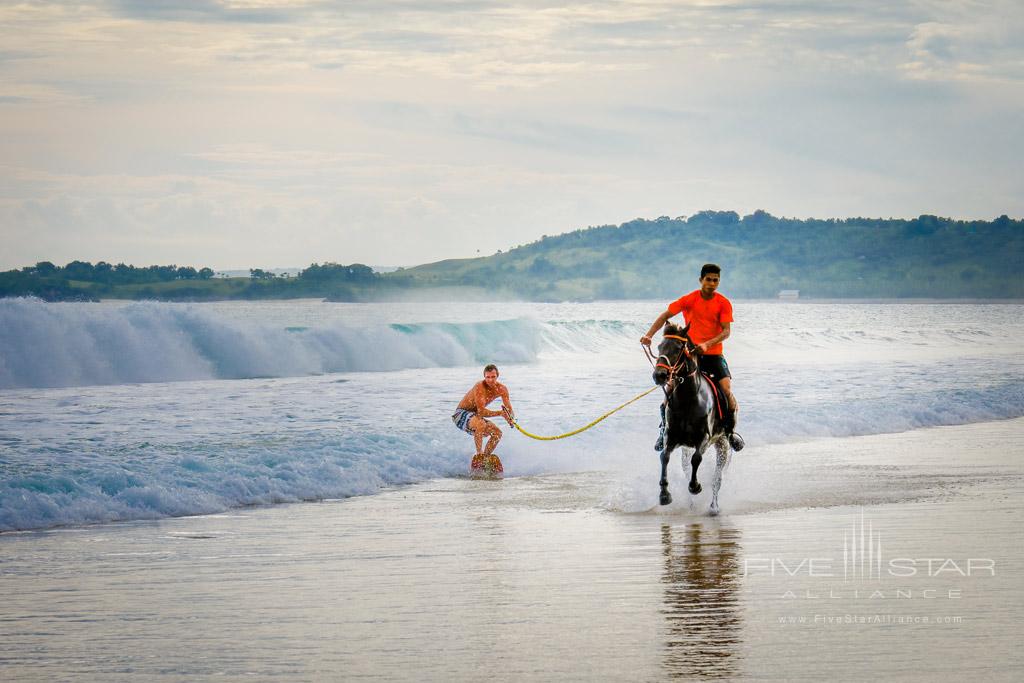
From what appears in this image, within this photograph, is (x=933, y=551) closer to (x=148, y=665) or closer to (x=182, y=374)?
(x=148, y=665)

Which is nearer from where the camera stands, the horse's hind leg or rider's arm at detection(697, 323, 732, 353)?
rider's arm at detection(697, 323, 732, 353)

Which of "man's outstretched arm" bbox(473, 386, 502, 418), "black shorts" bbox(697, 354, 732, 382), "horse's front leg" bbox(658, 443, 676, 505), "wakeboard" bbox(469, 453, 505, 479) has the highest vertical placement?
"black shorts" bbox(697, 354, 732, 382)

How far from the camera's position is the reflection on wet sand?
710 cm

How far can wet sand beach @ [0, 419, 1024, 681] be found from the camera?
7.19 metres

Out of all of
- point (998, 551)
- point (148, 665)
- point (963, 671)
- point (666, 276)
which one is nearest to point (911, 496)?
point (998, 551)

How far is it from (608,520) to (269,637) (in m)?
5.46

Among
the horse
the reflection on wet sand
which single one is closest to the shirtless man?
the horse

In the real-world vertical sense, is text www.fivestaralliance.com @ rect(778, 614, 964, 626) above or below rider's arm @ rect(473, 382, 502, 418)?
below

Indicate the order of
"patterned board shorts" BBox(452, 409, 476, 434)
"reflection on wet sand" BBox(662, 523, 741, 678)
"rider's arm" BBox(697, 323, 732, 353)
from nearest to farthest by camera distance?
1. "reflection on wet sand" BBox(662, 523, 741, 678)
2. "rider's arm" BBox(697, 323, 732, 353)
3. "patterned board shorts" BBox(452, 409, 476, 434)

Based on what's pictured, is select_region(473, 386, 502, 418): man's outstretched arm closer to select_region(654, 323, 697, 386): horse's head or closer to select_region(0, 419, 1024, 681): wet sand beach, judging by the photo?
select_region(0, 419, 1024, 681): wet sand beach

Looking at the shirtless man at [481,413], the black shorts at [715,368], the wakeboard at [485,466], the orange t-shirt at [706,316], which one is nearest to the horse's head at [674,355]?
the orange t-shirt at [706,316]

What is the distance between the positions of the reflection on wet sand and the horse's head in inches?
63.9

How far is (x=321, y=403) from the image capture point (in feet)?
85.6

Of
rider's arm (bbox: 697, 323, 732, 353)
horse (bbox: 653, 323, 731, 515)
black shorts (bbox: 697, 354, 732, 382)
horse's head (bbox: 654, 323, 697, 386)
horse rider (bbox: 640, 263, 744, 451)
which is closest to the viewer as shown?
horse's head (bbox: 654, 323, 697, 386)
